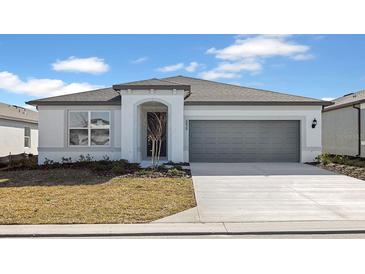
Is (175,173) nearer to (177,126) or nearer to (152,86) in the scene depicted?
(177,126)

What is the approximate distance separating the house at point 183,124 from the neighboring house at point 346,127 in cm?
273

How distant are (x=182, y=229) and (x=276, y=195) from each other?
160 inches

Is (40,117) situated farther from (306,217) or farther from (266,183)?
(306,217)

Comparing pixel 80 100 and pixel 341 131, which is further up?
pixel 80 100

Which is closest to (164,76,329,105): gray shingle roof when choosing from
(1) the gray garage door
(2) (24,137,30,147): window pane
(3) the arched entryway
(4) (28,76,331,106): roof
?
(4) (28,76,331,106): roof

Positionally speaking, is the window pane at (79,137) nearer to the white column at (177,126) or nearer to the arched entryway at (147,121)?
the arched entryway at (147,121)

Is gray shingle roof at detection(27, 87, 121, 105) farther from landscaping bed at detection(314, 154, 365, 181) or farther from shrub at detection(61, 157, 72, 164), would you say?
landscaping bed at detection(314, 154, 365, 181)

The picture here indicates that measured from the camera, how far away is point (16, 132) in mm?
21516

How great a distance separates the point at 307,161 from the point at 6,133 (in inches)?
700

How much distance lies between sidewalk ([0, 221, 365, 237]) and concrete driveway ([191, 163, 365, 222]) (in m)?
0.41

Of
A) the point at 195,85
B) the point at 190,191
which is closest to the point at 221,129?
the point at 195,85

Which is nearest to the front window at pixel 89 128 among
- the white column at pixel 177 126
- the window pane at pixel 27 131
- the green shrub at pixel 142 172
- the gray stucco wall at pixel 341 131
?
the white column at pixel 177 126

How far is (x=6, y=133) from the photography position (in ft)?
66.5

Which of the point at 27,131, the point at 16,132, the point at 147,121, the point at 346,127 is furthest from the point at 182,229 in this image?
the point at 27,131
